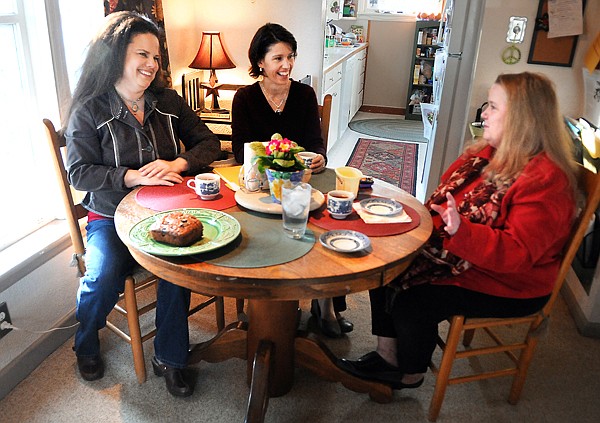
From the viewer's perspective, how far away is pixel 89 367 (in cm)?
177

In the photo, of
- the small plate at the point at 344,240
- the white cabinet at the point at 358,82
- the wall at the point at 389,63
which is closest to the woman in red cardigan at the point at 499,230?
the small plate at the point at 344,240

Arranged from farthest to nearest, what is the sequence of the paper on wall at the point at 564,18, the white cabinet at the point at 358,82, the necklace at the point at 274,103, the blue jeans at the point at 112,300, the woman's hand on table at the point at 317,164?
the white cabinet at the point at 358,82 < the paper on wall at the point at 564,18 < the necklace at the point at 274,103 < the woman's hand on table at the point at 317,164 < the blue jeans at the point at 112,300

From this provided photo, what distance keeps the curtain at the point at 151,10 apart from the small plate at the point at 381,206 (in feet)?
5.03

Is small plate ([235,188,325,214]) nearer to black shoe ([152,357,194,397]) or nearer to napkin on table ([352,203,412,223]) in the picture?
napkin on table ([352,203,412,223])

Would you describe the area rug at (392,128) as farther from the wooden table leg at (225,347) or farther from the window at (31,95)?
the wooden table leg at (225,347)

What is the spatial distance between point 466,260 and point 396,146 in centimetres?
391

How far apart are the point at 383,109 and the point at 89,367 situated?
19.1 feet

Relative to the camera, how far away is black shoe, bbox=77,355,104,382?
176 cm

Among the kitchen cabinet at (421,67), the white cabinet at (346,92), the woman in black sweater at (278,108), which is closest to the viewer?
the woman in black sweater at (278,108)

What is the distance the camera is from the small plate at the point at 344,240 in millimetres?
1248

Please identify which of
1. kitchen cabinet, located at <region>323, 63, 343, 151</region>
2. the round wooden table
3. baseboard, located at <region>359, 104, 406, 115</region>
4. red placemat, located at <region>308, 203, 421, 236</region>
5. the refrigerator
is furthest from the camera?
baseboard, located at <region>359, 104, 406, 115</region>

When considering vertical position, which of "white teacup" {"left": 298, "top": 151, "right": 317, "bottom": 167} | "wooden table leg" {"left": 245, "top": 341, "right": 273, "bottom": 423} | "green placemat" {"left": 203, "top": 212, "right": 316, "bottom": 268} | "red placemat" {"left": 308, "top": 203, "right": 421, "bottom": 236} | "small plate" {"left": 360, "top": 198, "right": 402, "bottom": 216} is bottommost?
"wooden table leg" {"left": 245, "top": 341, "right": 273, "bottom": 423}

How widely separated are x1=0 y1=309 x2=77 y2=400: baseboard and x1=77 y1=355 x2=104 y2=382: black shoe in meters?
0.20

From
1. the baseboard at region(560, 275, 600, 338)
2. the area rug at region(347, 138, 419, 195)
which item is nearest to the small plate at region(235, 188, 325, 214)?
the baseboard at region(560, 275, 600, 338)
